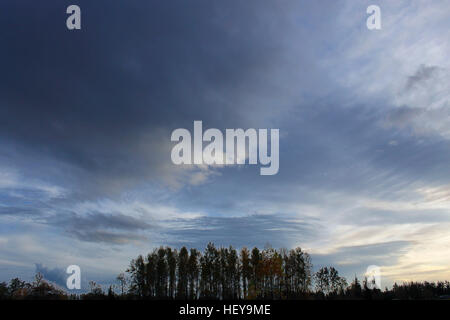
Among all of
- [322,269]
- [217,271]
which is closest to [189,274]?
[217,271]

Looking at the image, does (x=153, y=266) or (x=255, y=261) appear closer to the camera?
(x=255, y=261)
